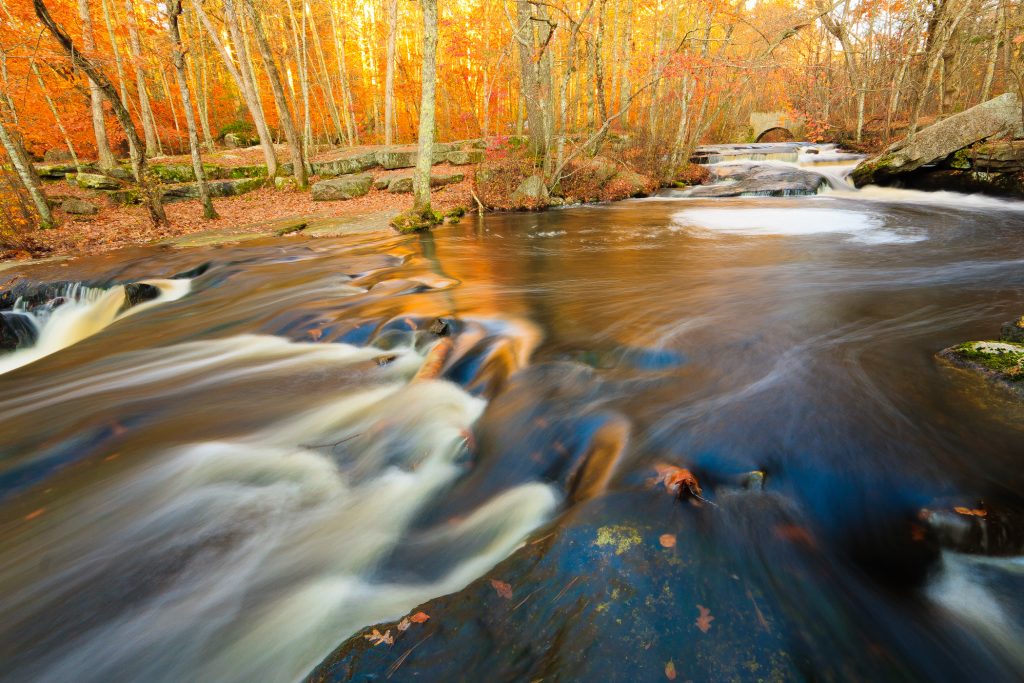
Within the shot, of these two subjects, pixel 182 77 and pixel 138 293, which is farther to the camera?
pixel 182 77

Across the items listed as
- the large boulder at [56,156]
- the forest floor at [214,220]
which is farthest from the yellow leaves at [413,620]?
the large boulder at [56,156]

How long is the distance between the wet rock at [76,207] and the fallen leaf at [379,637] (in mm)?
16254

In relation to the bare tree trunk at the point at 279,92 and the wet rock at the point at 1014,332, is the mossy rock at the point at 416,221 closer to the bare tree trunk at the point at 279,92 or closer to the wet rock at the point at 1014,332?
the bare tree trunk at the point at 279,92

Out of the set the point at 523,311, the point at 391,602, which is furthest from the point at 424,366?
the point at 391,602

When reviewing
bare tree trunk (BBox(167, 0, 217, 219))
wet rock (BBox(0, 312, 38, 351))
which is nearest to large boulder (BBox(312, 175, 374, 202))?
bare tree trunk (BBox(167, 0, 217, 219))

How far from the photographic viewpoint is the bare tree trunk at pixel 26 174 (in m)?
10.2

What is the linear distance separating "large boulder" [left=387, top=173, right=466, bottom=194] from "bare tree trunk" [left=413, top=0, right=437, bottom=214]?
602cm

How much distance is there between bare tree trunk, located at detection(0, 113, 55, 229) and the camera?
10.2m

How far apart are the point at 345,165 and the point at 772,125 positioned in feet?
76.0

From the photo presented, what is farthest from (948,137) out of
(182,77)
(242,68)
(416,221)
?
Answer: (242,68)

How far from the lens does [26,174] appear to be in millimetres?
10578

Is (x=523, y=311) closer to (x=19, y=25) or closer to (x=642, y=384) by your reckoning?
(x=642, y=384)

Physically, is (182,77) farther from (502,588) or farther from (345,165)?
(502,588)

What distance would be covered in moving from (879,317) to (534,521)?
4369 mm
